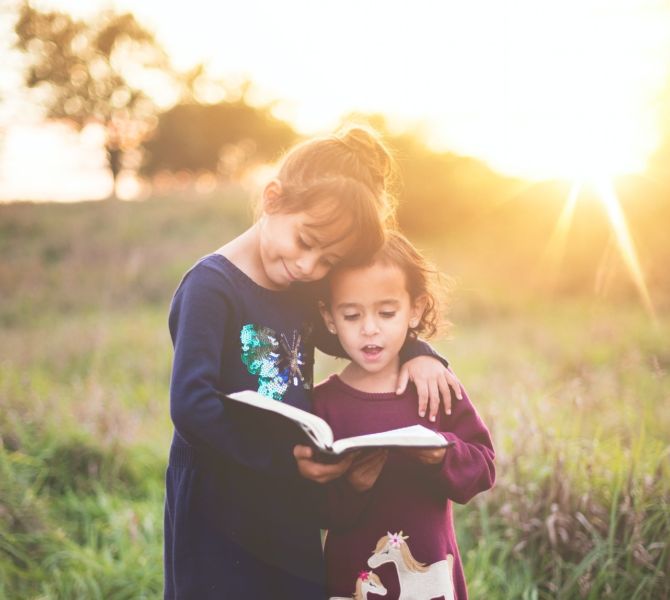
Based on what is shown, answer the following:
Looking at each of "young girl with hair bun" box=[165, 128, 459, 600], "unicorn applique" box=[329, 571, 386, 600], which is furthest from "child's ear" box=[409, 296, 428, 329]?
"unicorn applique" box=[329, 571, 386, 600]

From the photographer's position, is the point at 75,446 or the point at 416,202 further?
the point at 416,202

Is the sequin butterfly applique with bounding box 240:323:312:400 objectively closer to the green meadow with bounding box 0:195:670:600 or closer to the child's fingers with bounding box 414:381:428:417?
the child's fingers with bounding box 414:381:428:417

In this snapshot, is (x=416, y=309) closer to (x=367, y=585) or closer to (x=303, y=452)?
(x=303, y=452)

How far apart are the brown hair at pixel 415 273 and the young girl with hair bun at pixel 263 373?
0.06 metres

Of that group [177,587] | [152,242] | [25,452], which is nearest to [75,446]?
[25,452]

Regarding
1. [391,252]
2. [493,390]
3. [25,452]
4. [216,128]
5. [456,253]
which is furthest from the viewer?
[216,128]

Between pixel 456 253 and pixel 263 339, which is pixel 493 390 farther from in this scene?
pixel 456 253

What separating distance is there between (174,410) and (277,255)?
21.6 inches

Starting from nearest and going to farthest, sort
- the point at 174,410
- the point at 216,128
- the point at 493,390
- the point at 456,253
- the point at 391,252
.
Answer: the point at 174,410
the point at 391,252
the point at 493,390
the point at 456,253
the point at 216,128

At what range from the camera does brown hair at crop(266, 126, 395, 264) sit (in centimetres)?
200

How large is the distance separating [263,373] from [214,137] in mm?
32413

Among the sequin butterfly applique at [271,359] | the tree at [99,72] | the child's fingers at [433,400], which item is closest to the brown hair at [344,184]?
the sequin butterfly applique at [271,359]

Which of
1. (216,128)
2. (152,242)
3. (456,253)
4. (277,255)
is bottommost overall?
(277,255)

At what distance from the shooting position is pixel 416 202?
14.2m
